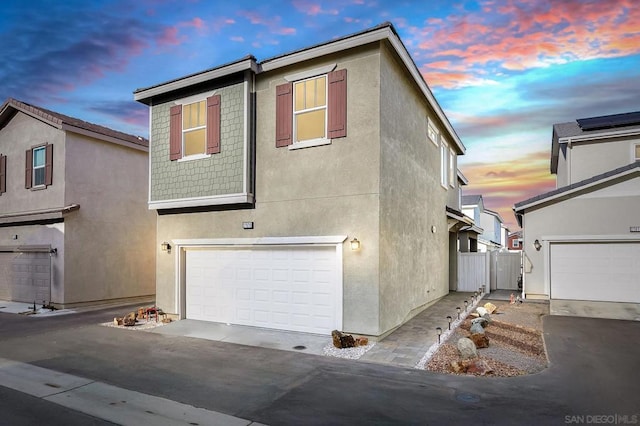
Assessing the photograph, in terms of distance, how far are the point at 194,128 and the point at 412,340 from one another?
27.5ft

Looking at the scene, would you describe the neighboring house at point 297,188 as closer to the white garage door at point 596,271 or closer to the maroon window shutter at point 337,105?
the maroon window shutter at point 337,105

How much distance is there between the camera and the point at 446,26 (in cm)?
1131

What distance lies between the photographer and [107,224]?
1493 centimetres

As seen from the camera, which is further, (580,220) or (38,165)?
(38,165)

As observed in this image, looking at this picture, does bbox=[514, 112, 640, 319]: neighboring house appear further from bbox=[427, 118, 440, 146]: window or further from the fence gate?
bbox=[427, 118, 440, 146]: window

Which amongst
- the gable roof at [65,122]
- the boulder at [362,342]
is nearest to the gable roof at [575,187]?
the boulder at [362,342]

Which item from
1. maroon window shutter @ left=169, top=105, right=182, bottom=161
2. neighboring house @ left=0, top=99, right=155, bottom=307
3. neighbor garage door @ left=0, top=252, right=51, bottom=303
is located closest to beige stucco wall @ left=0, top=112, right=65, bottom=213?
neighboring house @ left=0, top=99, right=155, bottom=307

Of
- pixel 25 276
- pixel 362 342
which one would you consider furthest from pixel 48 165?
pixel 362 342

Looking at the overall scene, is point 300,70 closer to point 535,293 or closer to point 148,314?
point 148,314

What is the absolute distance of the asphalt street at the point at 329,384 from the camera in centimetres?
489

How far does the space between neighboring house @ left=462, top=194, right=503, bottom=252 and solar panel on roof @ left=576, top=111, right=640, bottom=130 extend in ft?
43.7

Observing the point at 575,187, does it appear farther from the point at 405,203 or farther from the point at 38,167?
the point at 38,167

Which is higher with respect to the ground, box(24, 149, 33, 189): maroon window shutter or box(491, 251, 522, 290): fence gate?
box(24, 149, 33, 189): maroon window shutter

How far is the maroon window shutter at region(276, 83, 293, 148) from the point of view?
31.2 feet
